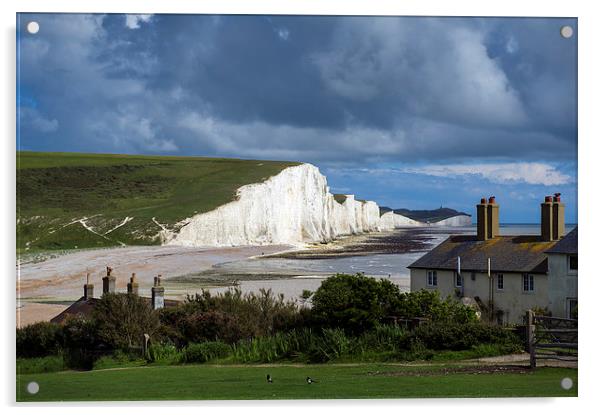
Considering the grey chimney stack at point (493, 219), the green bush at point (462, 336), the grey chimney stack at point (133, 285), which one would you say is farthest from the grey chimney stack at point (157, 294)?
the grey chimney stack at point (493, 219)

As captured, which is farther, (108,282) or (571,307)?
(108,282)

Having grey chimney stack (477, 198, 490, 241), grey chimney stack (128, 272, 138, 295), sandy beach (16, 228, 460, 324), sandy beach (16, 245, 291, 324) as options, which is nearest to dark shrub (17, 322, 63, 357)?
sandy beach (16, 245, 291, 324)

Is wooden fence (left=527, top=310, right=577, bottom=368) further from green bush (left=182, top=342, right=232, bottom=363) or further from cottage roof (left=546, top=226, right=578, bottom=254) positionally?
green bush (left=182, top=342, right=232, bottom=363)

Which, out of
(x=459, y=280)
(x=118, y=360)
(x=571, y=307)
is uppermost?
Result: (x=459, y=280)

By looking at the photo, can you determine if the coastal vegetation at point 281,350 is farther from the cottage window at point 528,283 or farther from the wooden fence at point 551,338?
the cottage window at point 528,283

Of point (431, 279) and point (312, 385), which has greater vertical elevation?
point (431, 279)

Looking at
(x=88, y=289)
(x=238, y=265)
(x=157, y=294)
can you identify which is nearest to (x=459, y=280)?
(x=238, y=265)

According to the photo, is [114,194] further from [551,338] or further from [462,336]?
[551,338]
